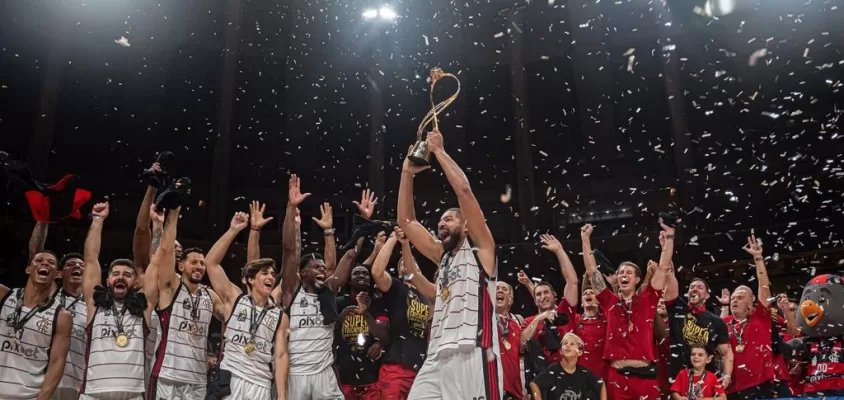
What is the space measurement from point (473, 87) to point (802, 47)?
23.0 ft

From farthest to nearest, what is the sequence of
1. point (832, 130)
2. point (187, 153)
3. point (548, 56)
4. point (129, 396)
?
point (548, 56) → point (187, 153) → point (832, 130) → point (129, 396)

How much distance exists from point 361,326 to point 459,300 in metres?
2.61

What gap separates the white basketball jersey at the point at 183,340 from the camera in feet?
18.6

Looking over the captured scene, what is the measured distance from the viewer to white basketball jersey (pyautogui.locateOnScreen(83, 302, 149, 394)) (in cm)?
520

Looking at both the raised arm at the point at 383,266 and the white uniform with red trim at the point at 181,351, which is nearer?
the white uniform with red trim at the point at 181,351

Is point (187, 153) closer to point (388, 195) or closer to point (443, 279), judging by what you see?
point (388, 195)

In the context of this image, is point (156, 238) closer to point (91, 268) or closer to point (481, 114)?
point (91, 268)

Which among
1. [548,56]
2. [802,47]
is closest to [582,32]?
[548,56]

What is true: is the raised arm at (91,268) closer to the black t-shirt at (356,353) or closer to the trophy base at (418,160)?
the black t-shirt at (356,353)

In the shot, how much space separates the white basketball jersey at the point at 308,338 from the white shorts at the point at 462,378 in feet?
4.98

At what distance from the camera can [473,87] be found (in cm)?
1736

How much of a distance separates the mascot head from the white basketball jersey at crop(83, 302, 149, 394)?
5.84m

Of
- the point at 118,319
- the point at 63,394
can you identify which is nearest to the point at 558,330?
the point at 118,319

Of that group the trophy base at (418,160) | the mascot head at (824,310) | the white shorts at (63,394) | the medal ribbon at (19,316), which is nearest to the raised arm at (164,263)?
the medal ribbon at (19,316)
